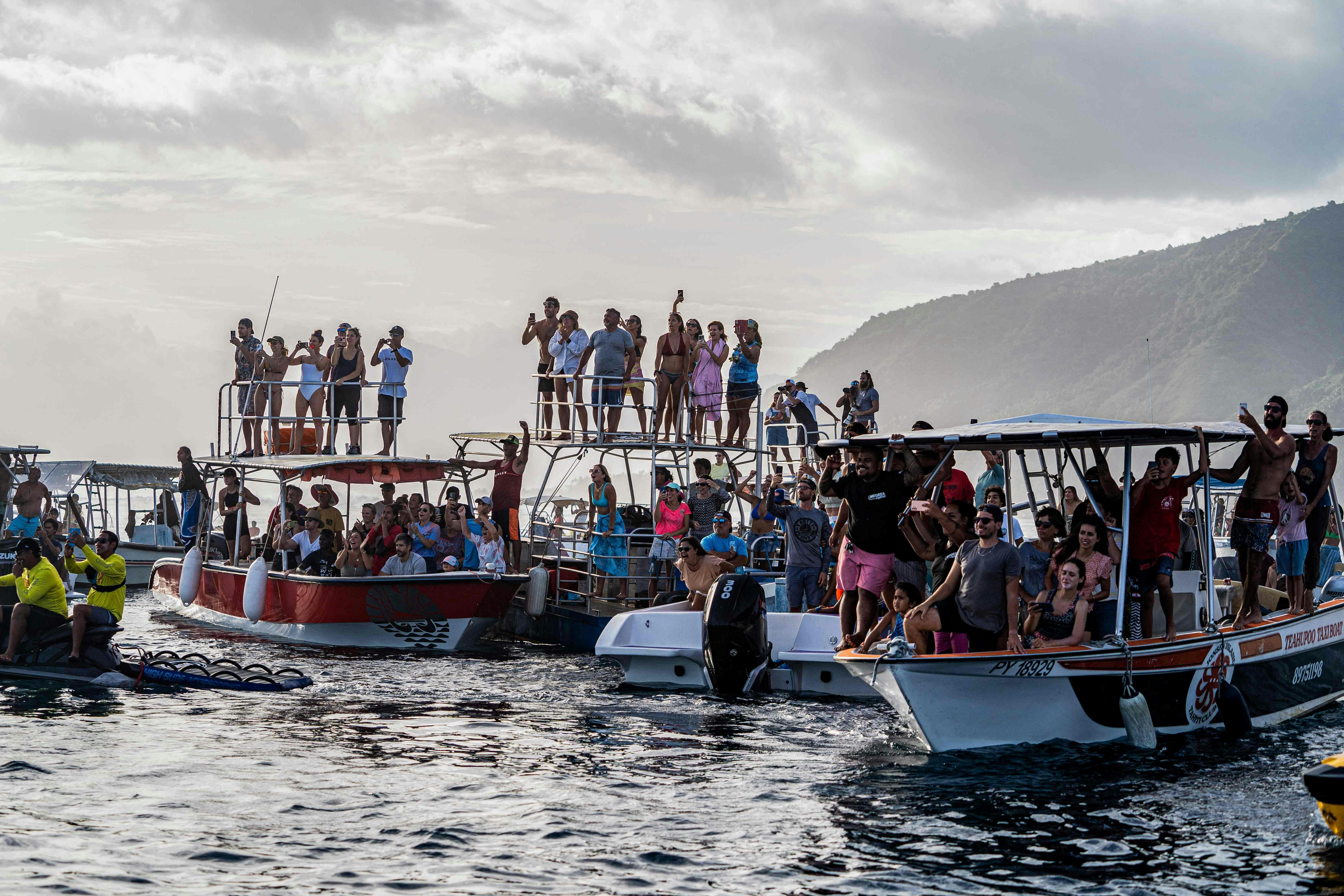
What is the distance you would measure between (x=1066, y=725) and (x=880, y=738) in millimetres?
1787

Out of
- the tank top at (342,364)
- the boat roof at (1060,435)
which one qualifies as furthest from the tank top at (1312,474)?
the tank top at (342,364)

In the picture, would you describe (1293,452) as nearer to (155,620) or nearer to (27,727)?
(27,727)

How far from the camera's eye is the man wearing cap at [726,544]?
17.3 metres

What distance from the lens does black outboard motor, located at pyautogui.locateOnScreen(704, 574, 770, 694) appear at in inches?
569

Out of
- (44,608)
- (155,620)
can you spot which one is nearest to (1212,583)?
(44,608)

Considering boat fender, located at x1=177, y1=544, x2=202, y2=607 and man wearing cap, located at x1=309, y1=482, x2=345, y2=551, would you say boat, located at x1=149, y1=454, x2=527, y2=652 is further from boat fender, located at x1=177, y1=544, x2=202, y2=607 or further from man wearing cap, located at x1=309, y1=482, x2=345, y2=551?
boat fender, located at x1=177, y1=544, x2=202, y2=607

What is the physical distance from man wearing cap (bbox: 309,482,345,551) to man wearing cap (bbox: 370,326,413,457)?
1656mm

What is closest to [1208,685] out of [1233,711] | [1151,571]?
[1233,711]

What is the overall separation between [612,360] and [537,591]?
374 centimetres

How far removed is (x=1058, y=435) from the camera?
38.4ft

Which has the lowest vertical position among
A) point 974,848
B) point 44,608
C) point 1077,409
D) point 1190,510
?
point 974,848

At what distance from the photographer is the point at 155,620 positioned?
80.0 ft

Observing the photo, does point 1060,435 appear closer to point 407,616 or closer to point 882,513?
point 882,513

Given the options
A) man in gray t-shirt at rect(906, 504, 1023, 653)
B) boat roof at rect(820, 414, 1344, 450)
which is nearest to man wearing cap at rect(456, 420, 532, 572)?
boat roof at rect(820, 414, 1344, 450)
